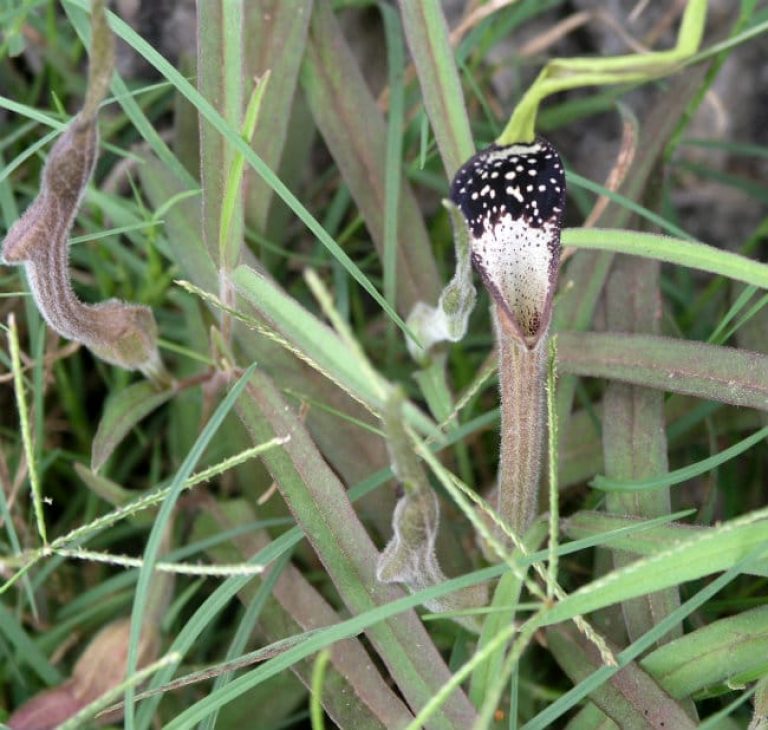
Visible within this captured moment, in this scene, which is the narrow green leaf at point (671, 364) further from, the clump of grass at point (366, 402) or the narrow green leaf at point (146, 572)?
the narrow green leaf at point (146, 572)

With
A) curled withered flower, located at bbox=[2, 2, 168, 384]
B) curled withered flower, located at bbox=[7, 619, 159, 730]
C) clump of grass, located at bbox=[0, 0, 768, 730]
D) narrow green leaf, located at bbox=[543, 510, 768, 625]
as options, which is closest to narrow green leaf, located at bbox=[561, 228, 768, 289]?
clump of grass, located at bbox=[0, 0, 768, 730]

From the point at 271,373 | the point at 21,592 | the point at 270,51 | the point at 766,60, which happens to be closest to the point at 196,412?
the point at 271,373

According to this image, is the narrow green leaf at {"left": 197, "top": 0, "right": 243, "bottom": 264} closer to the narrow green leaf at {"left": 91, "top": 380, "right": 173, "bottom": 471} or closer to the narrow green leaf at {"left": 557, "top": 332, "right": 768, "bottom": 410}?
the narrow green leaf at {"left": 91, "top": 380, "right": 173, "bottom": 471}

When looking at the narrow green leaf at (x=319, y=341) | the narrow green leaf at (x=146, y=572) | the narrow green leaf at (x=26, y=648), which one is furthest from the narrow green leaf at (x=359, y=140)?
the narrow green leaf at (x=26, y=648)

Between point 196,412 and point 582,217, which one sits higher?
point 582,217

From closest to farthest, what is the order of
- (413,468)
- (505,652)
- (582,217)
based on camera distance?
(413,468) → (505,652) → (582,217)

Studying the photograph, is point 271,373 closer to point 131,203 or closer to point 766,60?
point 131,203
